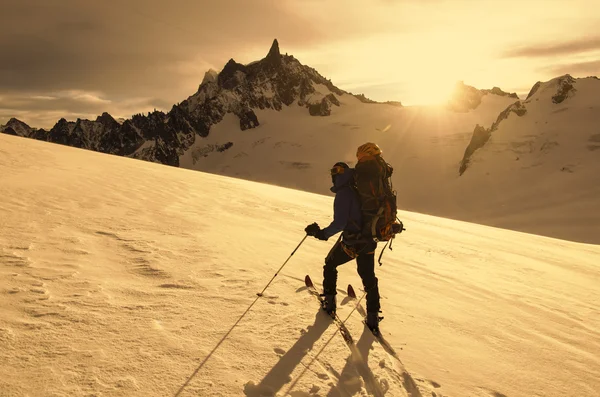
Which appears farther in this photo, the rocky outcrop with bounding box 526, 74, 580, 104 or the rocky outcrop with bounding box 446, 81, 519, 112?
the rocky outcrop with bounding box 446, 81, 519, 112

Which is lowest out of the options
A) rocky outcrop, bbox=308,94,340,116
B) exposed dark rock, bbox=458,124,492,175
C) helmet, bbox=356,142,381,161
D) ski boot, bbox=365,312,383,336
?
ski boot, bbox=365,312,383,336

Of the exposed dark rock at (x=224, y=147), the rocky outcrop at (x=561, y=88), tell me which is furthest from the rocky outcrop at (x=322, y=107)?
the rocky outcrop at (x=561, y=88)

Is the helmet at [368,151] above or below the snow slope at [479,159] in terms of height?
below

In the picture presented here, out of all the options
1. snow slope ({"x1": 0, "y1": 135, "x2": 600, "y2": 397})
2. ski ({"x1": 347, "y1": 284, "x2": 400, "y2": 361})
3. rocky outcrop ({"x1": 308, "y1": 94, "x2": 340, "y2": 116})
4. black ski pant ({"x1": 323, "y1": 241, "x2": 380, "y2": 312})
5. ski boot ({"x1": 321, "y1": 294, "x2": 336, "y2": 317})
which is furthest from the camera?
rocky outcrop ({"x1": 308, "y1": 94, "x2": 340, "y2": 116})

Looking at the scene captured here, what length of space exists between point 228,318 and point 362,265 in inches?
73.6

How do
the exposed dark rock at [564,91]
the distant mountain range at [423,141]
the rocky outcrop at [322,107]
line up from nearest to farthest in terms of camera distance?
1. the distant mountain range at [423,141]
2. the exposed dark rock at [564,91]
3. the rocky outcrop at [322,107]

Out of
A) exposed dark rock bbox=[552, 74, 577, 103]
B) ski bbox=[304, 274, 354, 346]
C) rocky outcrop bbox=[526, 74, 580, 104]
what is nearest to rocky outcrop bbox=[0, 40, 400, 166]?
rocky outcrop bbox=[526, 74, 580, 104]

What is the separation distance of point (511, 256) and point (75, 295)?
→ 11.8 meters

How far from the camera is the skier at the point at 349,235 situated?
4449 millimetres

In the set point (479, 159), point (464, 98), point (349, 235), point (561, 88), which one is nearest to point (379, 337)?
→ point (349, 235)

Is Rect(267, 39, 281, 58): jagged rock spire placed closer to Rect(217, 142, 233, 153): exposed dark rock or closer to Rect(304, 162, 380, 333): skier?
Rect(217, 142, 233, 153): exposed dark rock

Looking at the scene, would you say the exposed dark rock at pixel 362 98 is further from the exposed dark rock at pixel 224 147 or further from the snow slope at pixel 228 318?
the snow slope at pixel 228 318

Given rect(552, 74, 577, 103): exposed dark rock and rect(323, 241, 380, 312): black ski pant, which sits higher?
rect(552, 74, 577, 103): exposed dark rock

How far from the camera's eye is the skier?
175 inches
